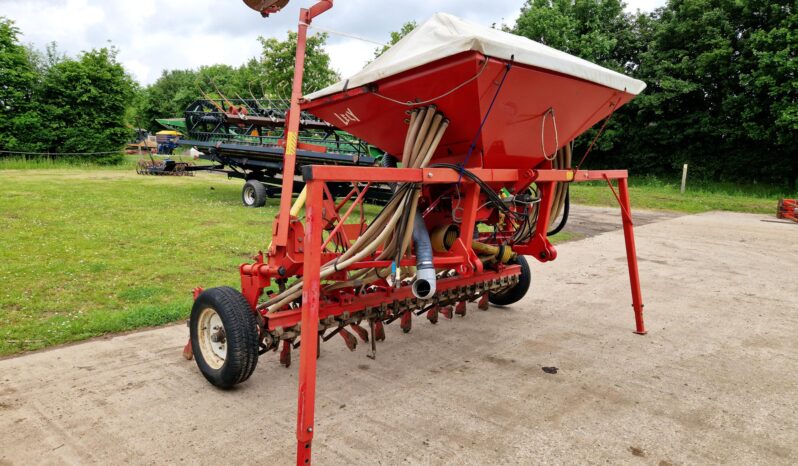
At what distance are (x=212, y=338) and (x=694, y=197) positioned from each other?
18.7 m

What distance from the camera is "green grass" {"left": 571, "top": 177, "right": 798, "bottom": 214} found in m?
16.0

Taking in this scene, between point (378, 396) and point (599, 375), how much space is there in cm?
159

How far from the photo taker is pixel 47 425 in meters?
2.90

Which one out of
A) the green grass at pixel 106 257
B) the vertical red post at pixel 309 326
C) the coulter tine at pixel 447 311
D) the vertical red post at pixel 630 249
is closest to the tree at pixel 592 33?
the green grass at pixel 106 257

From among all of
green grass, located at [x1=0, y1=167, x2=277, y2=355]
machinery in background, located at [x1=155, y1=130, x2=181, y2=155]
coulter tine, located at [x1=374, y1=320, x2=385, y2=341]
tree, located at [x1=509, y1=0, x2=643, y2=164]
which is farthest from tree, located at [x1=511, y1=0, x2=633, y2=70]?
coulter tine, located at [x1=374, y1=320, x2=385, y2=341]

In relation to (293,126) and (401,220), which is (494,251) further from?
(293,126)

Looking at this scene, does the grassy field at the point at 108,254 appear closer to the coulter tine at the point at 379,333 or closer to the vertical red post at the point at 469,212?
the coulter tine at the point at 379,333

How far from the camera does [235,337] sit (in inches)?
126

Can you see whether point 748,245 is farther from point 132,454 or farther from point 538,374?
point 132,454

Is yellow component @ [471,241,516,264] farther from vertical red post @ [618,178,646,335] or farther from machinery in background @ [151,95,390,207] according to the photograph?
machinery in background @ [151,95,390,207]

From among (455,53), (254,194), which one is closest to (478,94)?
(455,53)

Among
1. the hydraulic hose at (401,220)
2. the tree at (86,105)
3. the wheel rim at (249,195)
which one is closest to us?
the hydraulic hose at (401,220)

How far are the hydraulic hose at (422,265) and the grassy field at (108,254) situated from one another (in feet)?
8.79

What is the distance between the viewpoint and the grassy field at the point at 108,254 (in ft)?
15.3
